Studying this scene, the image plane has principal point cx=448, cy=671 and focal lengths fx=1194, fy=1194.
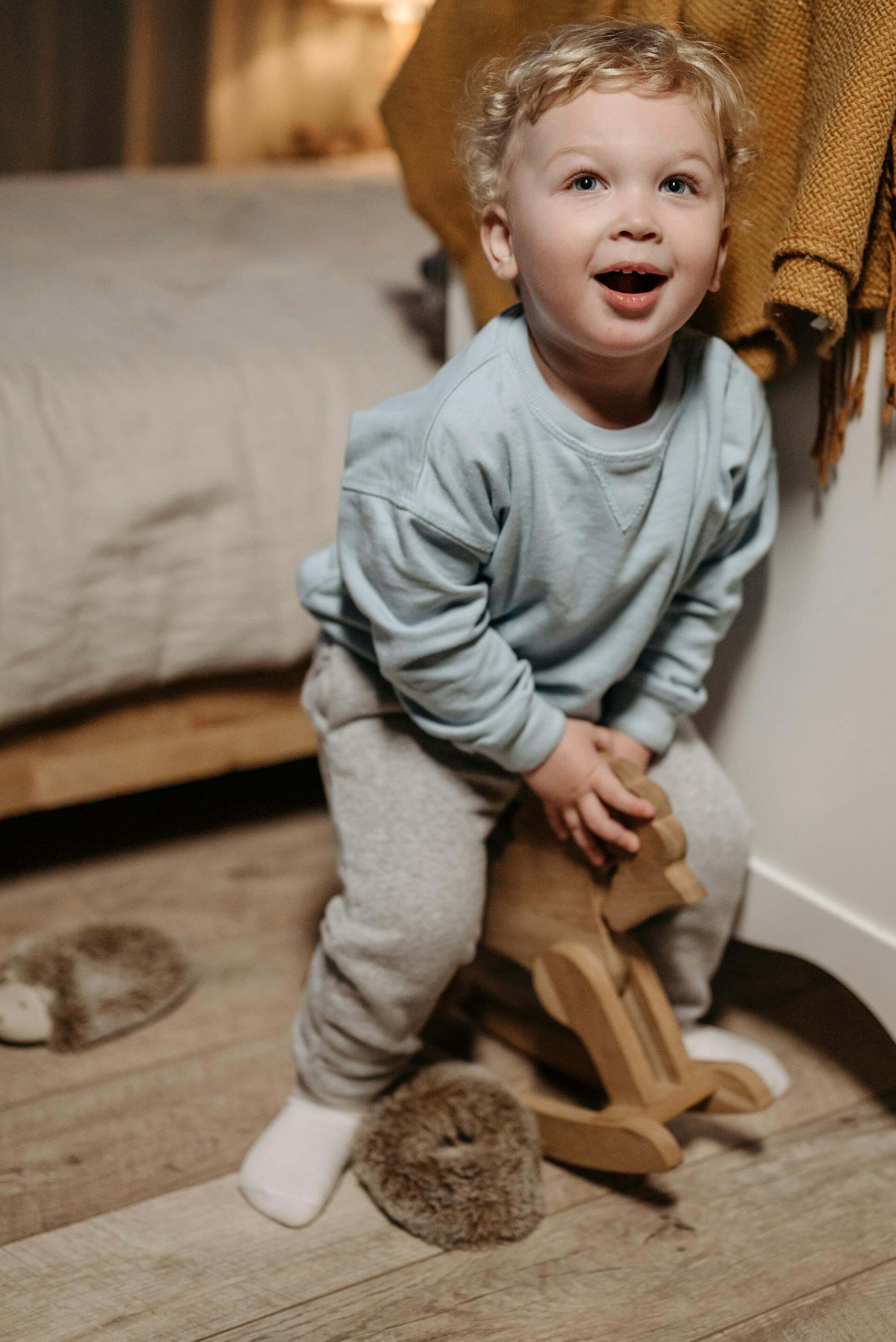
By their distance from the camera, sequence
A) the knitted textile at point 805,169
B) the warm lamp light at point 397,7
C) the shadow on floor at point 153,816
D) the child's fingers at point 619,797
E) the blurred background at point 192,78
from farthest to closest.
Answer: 1. the warm lamp light at point 397,7
2. the blurred background at point 192,78
3. the shadow on floor at point 153,816
4. the child's fingers at point 619,797
5. the knitted textile at point 805,169

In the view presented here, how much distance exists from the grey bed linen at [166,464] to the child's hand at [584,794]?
1.29ft

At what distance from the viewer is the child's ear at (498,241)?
2.37ft

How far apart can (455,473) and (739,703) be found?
31 centimetres

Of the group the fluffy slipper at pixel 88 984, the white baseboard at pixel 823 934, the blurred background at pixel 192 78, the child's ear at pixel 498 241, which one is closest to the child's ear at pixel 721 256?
the child's ear at pixel 498 241

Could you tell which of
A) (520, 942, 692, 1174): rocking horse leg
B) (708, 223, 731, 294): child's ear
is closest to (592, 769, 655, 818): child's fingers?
(520, 942, 692, 1174): rocking horse leg

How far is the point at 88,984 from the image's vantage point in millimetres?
973

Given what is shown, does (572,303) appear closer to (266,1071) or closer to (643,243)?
(643,243)

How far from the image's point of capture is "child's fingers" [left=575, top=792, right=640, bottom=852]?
758 millimetres

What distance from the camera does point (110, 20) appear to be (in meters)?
2.61

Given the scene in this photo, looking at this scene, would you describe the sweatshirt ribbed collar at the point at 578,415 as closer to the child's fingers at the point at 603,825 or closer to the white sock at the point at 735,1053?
the child's fingers at the point at 603,825

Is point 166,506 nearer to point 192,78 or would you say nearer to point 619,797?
point 619,797

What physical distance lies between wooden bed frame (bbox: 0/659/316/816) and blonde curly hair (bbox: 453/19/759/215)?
0.54 meters

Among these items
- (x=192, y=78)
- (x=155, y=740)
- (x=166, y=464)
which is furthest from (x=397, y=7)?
(x=155, y=740)

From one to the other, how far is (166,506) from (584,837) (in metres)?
0.49
